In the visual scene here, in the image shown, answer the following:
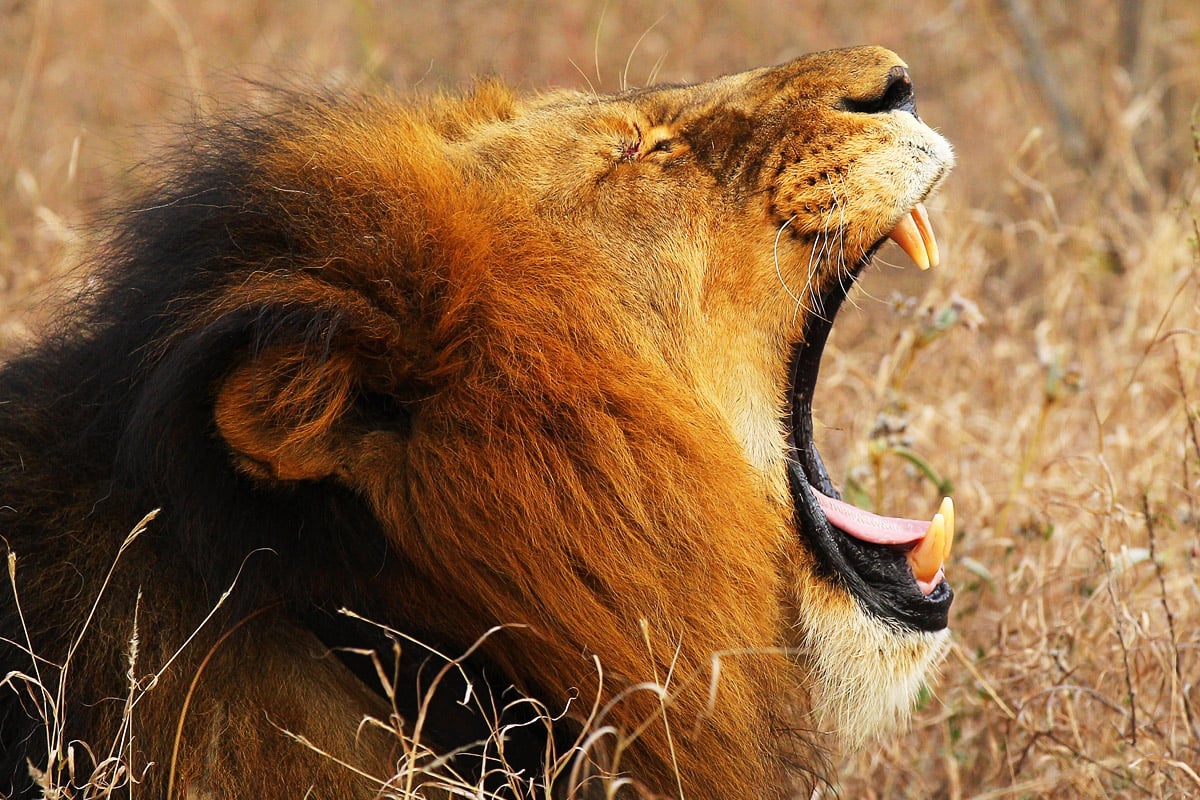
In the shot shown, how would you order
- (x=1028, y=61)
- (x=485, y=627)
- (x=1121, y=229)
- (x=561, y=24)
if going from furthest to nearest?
(x=561, y=24), (x=1028, y=61), (x=1121, y=229), (x=485, y=627)

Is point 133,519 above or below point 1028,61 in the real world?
above

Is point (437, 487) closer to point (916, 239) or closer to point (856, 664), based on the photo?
point (856, 664)

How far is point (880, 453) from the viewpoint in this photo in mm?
3307

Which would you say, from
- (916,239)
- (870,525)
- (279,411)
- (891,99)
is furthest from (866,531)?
(279,411)

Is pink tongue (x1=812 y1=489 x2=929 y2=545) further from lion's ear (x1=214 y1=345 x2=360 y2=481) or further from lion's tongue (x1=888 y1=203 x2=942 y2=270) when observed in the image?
lion's ear (x1=214 y1=345 x2=360 y2=481)


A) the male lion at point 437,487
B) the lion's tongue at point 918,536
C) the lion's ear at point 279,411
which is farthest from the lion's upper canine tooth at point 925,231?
the lion's ear at point 279,411

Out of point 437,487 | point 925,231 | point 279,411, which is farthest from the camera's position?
point 925,231

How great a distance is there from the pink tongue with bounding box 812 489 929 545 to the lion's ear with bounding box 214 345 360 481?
39.2 inches

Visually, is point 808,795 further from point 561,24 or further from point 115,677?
point 561,24

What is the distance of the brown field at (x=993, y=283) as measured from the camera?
3.08 meters

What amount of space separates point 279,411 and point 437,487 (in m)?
0.27

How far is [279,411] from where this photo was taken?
193cm

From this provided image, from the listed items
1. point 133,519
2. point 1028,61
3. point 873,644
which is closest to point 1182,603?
point 873,644

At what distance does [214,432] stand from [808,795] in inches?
52.6
